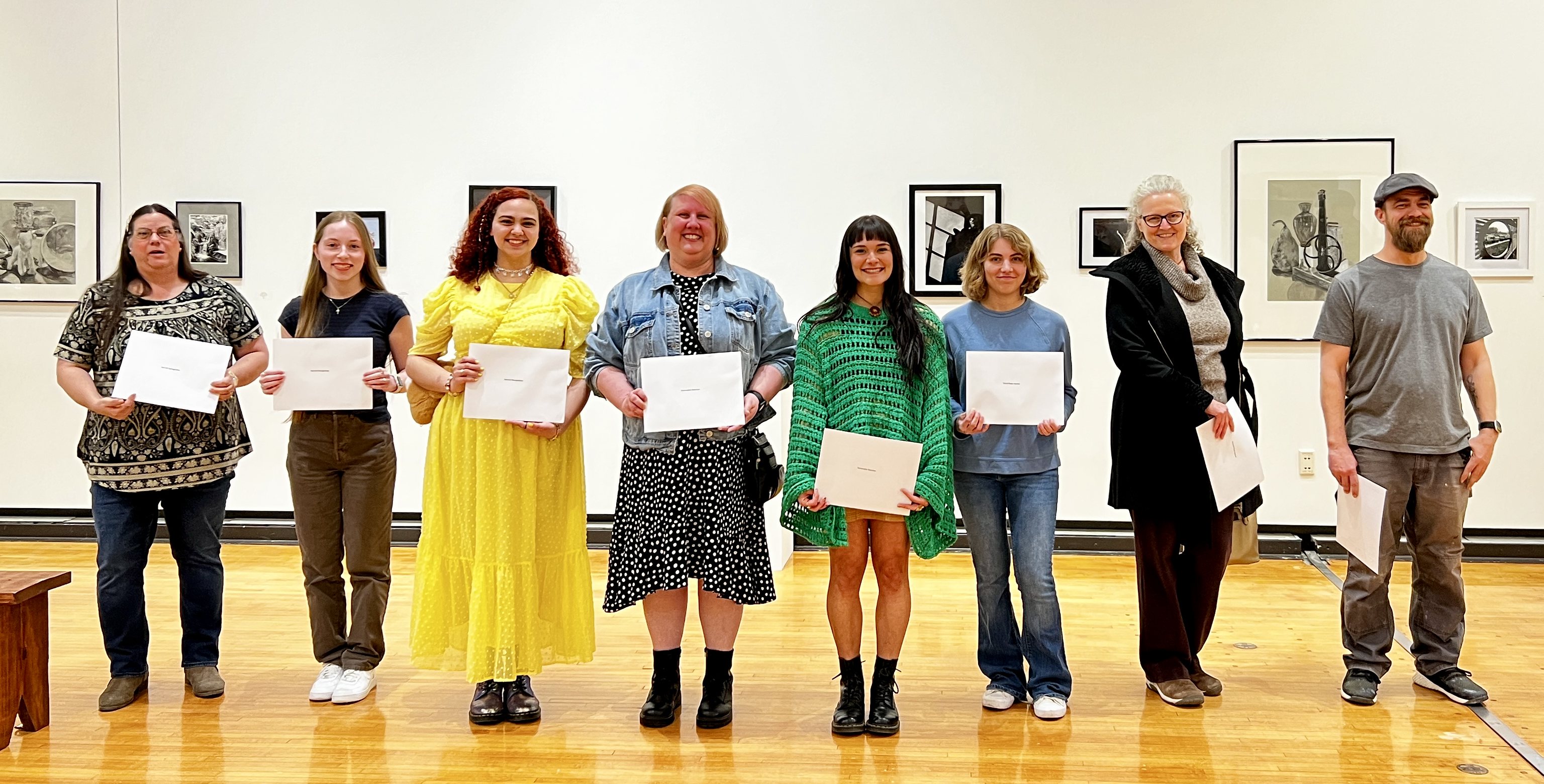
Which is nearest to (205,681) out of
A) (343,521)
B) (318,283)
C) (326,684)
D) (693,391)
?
(326,684)

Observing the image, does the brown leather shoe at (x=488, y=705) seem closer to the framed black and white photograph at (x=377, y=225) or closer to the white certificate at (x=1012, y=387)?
the white certificate at (x=1012, y=387)

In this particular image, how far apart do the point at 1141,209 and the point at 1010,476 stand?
952 mm

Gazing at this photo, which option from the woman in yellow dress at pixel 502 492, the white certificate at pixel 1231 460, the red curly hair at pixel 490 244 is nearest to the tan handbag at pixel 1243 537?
the white certificate at pixel 1231 460

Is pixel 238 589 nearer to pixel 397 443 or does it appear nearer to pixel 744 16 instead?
pixel 397 443

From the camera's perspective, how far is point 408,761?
2.96 meters

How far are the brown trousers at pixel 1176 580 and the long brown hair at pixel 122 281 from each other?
3.22 m

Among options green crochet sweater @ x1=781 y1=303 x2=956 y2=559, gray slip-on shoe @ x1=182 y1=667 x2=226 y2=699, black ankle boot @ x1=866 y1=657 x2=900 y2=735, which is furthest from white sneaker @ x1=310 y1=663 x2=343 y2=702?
black ankle boot @ x1=866 y1=657 x2=900 y2=735

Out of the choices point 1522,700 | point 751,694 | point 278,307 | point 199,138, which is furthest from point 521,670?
point 199,138

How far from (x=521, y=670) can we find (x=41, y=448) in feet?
15.6

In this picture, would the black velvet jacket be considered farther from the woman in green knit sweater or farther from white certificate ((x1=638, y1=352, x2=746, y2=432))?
white certificate ((x1=638, y1=352, x2=746, y2=432))

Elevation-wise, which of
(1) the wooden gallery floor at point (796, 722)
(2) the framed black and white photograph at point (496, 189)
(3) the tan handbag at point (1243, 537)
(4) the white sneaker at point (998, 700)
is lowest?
(1) the wooden gallery floor at point (796, 722)

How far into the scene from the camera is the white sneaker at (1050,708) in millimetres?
3248

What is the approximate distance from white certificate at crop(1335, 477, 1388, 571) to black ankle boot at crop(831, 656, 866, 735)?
163 centimetres

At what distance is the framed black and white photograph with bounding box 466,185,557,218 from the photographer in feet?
19.9
